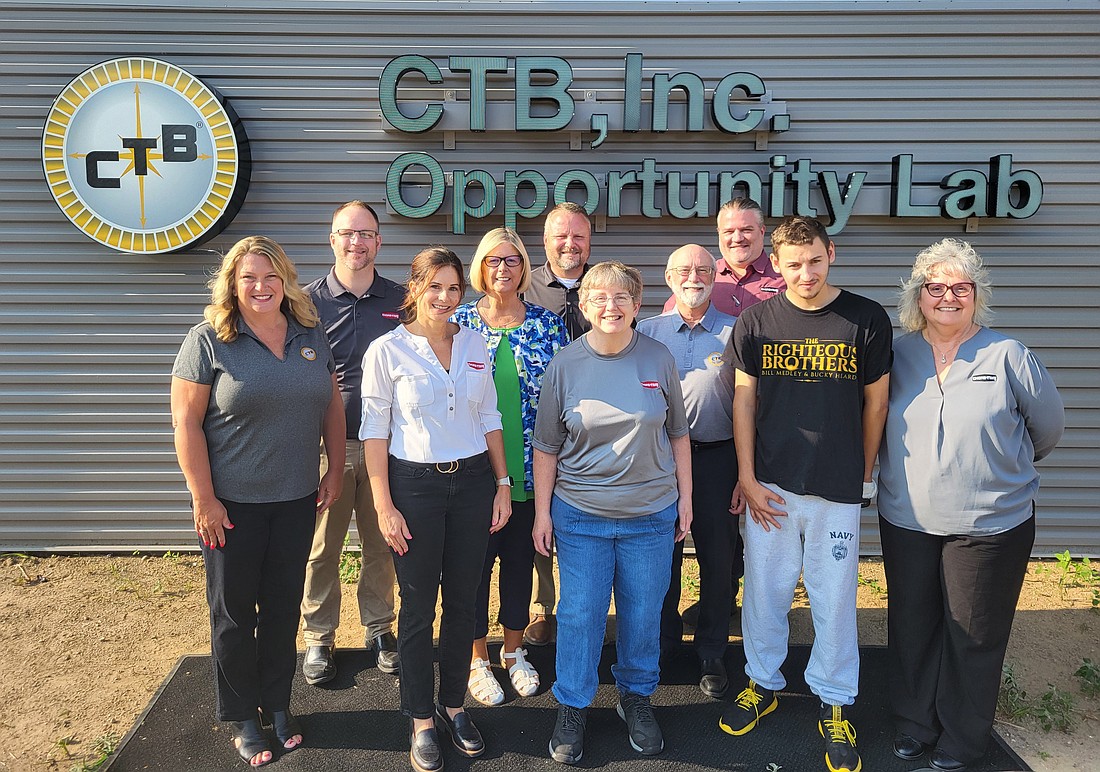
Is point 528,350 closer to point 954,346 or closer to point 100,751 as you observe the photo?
point 954,346

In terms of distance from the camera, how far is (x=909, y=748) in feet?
8.75

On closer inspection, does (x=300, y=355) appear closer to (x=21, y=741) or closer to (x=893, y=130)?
(x=21, y=741)

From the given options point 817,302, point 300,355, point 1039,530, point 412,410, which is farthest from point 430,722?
point 1039,530

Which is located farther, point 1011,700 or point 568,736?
point 1011,700

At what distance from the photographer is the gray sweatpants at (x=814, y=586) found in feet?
8.52

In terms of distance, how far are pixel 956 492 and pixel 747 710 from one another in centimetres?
118

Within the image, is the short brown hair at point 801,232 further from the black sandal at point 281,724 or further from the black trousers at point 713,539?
the black sandal at point 281,724

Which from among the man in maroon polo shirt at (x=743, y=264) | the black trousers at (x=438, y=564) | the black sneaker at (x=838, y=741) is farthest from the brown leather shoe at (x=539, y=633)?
the man in maroon polo shirt at (x=743, y=264)

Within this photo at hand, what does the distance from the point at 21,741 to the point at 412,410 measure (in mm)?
2248

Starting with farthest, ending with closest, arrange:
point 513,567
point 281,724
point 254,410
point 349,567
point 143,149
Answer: point 349,567, point 143,149, point 513,567, point 281,724, point 254,410

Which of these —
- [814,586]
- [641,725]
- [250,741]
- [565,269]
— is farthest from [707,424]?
[250,741]

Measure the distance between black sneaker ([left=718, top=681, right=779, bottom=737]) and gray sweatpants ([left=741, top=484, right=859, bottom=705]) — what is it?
11 cm

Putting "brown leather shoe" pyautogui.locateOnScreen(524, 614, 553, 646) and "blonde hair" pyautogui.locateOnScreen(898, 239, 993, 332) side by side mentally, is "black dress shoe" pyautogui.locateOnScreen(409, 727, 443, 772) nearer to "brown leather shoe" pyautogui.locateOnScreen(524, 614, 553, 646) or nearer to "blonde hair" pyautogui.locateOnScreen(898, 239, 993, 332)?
"brown leather shoe" pyautogui.locateOnScreen(524, 614, 553, 646)

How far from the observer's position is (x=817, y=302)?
2.58 m
